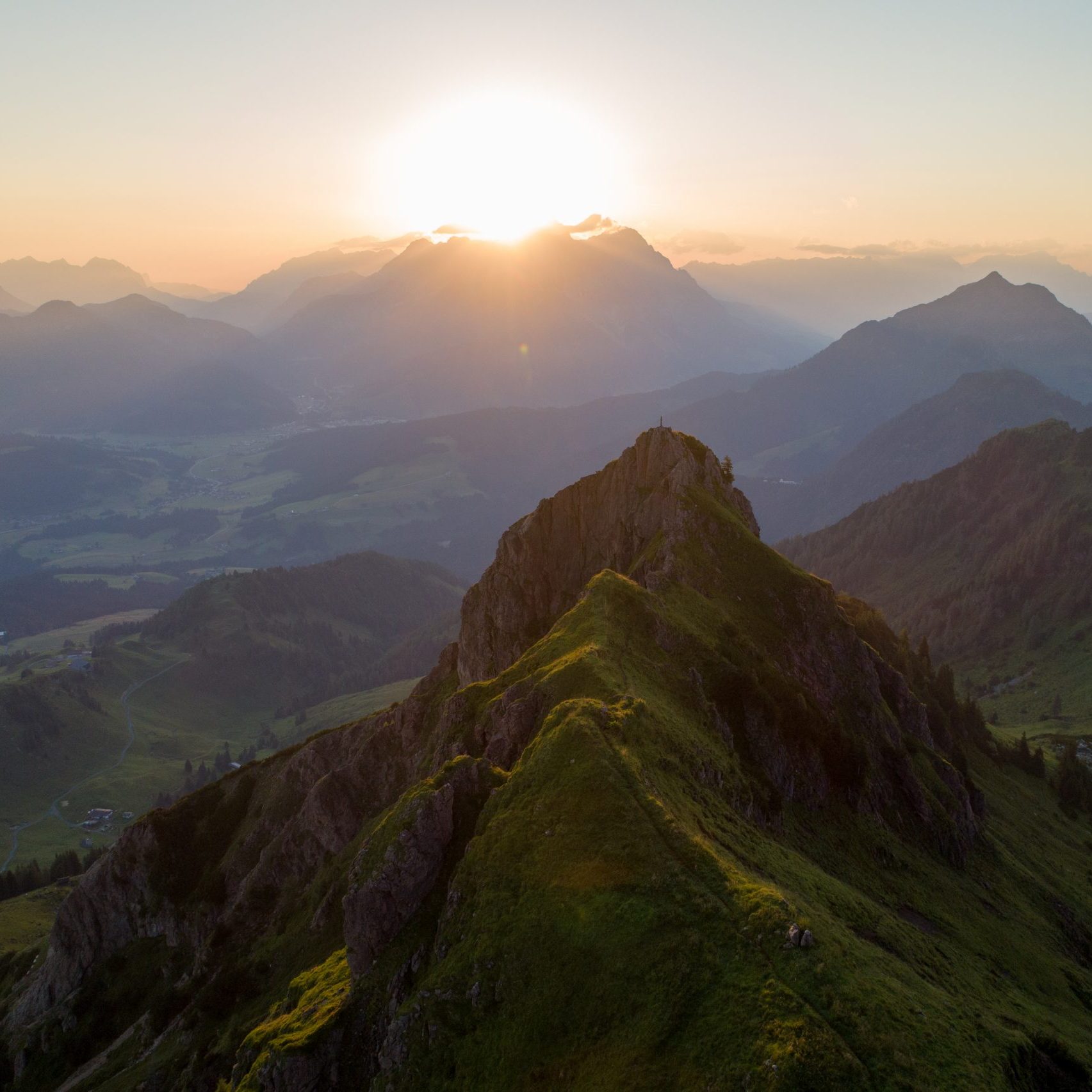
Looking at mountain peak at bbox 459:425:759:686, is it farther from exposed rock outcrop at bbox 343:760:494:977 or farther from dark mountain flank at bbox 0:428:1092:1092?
exposed rock outcrop at bbox 343:760:494:977

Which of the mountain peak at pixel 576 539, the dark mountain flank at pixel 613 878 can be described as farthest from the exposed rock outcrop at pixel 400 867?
the mountain peak at pixel 576 539

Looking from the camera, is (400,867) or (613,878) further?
(400,867)

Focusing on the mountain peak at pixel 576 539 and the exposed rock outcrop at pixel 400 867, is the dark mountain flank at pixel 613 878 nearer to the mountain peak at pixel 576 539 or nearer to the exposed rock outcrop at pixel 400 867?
the exposed rock outcrop at pixel 400 867

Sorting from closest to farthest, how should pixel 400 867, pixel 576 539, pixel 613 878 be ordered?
1. pixel 613 878
2. pixel 400 867
3. pixel 576 539

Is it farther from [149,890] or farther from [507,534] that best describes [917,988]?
[149,890]

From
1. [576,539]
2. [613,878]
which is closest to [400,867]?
[613,878]

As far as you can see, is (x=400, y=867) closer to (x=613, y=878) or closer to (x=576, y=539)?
(x=613, y=878)

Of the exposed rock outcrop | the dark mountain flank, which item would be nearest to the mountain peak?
the dark mountain flank
